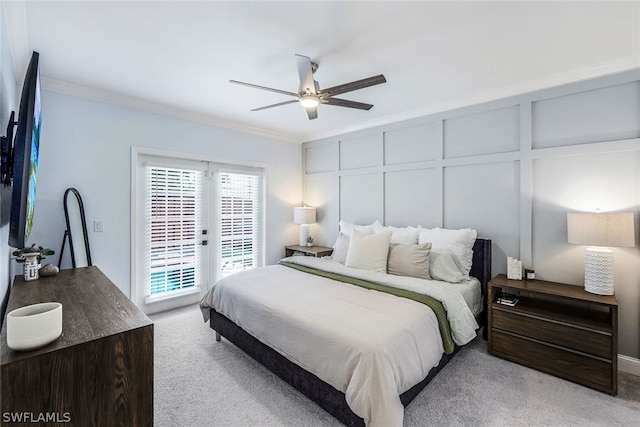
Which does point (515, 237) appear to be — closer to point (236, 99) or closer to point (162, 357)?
point (236, 99)

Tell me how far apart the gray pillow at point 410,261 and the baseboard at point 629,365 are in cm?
171

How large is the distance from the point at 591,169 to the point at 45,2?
4.44 meters

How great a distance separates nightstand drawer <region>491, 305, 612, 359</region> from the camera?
7.05 ft

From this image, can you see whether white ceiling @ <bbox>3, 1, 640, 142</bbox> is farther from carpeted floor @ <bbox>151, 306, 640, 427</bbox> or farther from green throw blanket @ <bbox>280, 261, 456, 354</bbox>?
carpeted floor @ <bbox>151, 306, 640, 427</bbox>

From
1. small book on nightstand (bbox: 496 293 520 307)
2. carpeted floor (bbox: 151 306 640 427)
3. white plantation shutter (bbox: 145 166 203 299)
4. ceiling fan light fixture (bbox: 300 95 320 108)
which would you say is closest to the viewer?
carpeted floor (bbox: 151 306 640 427)

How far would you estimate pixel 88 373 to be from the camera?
43.2 inches

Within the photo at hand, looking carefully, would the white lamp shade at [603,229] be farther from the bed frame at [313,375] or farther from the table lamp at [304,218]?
the table lamp at [304,218]

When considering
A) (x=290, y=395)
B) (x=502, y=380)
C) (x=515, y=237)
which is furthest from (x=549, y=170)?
(x=290, y=395)

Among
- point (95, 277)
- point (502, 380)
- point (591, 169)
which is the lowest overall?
point (502, 380)

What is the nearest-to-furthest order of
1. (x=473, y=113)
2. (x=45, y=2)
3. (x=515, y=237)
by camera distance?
(x=45, y=2), (x=515, y=237), (x=473, y=113)

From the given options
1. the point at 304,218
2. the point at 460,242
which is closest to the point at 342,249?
the point at 304,218

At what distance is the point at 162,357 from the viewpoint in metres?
2.63

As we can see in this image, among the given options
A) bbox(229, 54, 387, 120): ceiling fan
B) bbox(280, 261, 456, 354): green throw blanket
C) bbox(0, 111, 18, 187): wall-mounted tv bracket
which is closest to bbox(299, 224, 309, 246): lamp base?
bbox(280, 261, 456, 354): green throw blanket

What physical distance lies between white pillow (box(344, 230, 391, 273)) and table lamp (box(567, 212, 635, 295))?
5.43 feet
